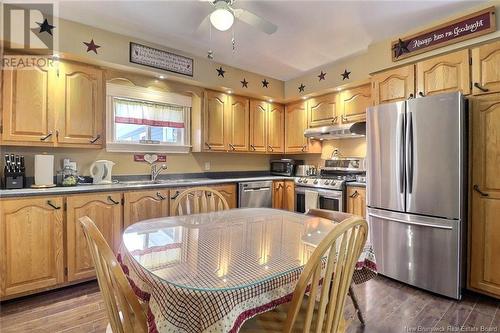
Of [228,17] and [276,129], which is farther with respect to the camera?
[276,129]

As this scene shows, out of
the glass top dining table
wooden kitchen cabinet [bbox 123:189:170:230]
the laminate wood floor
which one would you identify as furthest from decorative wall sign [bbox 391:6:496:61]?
wooden kitchen cabinet [bbox 123:189:170:230]

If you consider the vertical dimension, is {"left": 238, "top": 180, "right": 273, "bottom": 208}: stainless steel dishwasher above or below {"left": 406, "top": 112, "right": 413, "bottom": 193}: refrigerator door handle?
below

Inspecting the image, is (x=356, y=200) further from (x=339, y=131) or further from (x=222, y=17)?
(x=222, y=17)

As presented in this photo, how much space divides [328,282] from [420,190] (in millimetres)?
1881

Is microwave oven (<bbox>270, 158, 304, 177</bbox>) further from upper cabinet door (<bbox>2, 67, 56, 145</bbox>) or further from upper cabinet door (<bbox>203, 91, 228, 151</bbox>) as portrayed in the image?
upper cabinet door (<bbox>2, 67, 56, 145</bbox>)

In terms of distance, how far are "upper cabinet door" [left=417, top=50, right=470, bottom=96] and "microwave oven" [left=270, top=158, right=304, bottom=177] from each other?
2.22 metres

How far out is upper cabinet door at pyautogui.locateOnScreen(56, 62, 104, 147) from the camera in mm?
2598

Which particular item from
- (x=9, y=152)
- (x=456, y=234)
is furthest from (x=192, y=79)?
(x=456, y=234)

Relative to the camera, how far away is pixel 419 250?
2.41 metres

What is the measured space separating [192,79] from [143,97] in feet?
2.08

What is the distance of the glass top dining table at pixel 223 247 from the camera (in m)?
0.95

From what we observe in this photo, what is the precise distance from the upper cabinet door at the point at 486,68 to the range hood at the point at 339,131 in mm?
1312

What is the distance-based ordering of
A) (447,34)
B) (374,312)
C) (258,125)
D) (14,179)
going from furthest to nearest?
(258,125) < (447,34) < (14,179) < (374,312)

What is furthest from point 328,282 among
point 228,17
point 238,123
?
point 238,123
